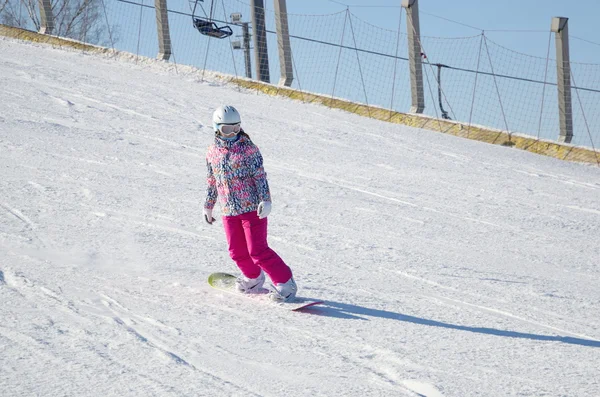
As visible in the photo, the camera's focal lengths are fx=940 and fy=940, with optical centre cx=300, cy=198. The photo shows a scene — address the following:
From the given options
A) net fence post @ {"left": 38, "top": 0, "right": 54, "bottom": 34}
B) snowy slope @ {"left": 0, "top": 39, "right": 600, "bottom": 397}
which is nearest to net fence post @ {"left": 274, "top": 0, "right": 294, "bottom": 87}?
snowy slope @ {"left": 0, "top": 39, "right": 600, "bottom": 397}

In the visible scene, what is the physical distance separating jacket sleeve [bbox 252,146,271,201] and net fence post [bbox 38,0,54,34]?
48.6 feet

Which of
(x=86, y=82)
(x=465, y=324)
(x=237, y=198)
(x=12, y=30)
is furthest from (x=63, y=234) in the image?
(x=12, y=30)

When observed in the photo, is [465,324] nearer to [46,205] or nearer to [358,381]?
[358,381]

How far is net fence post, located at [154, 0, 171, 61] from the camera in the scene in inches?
740

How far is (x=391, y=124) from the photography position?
1560cm

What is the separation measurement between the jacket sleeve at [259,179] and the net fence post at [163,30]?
12.9 meters

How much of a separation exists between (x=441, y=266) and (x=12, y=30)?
48.1ft

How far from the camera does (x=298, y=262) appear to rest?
24.4ft

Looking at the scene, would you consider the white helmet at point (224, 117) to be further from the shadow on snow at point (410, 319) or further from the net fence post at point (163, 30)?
the net fence post at point (163, 30)

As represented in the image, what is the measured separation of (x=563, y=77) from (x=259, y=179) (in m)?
9.86

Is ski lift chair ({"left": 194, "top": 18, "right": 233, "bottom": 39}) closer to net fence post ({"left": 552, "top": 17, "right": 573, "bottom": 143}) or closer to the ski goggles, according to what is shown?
net fence post ({"left": 552, "top": 17, "right": 573, "bottom": 143})

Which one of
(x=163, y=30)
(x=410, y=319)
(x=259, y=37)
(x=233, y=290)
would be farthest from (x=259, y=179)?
(x=163, y=30)

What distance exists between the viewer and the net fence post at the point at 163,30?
18797 millimetres

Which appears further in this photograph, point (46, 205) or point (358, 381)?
point (46, 205)
